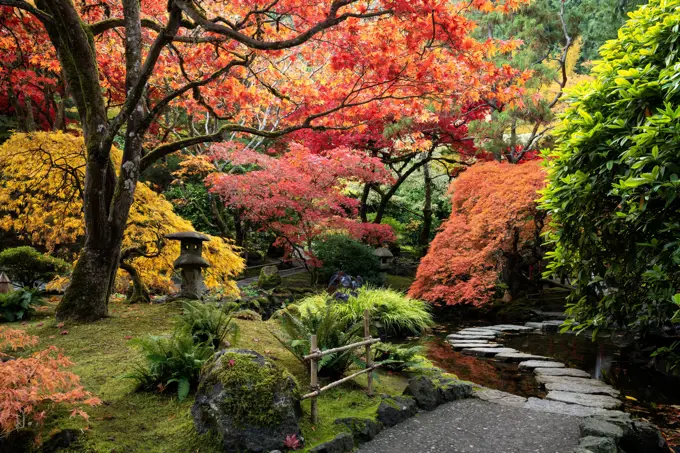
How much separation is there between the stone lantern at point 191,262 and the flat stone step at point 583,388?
19.1 ft

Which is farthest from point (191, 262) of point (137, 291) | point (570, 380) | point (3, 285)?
point (570, 380)

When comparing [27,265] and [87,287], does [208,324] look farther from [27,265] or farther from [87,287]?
[27,265]

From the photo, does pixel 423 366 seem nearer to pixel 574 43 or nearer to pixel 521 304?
pixel 521 304

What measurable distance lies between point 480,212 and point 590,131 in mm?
8672

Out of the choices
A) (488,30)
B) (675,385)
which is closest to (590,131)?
(675,385)

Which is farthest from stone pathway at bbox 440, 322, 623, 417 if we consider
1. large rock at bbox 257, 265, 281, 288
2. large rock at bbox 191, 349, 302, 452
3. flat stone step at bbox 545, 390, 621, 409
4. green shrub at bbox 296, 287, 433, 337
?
large rock at bbox 257, 265, 281, 288

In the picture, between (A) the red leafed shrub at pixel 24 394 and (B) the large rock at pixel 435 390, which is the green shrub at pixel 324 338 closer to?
(B) the large rock at pixel 435 390

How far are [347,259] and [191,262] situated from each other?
7.91 meters

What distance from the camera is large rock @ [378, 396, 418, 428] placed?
15.5ft

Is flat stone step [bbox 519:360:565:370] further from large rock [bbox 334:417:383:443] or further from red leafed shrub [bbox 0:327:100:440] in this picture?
red leafed shrub [bbox 0:327:100:440]

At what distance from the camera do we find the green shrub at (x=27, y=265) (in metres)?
10.4

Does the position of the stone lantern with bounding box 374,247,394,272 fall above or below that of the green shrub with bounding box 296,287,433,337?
above

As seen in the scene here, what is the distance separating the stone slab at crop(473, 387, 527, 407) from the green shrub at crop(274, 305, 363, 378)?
69.9 inches

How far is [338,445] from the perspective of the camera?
395 cm
